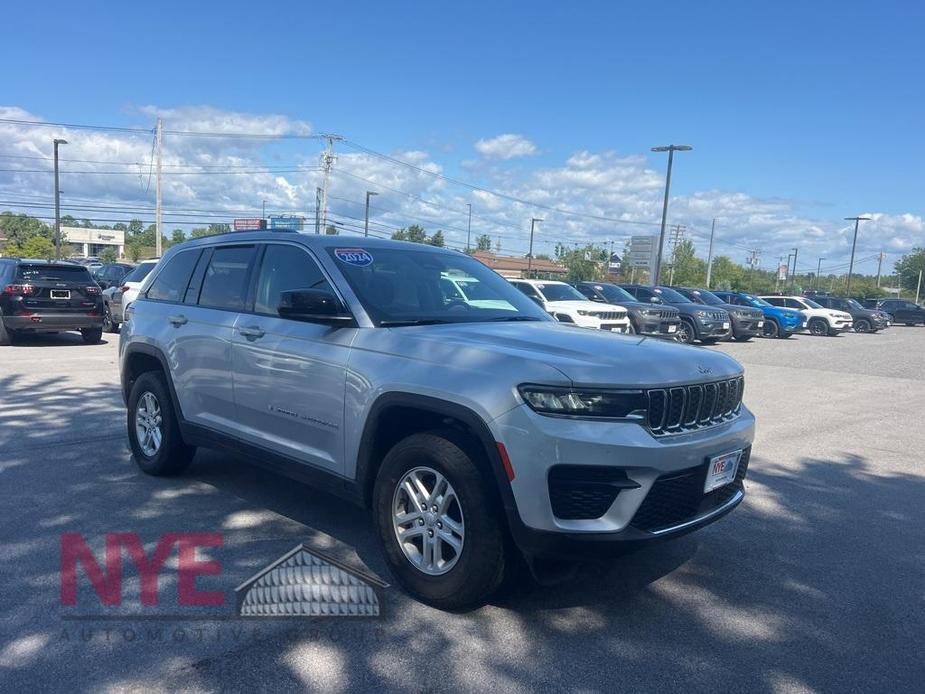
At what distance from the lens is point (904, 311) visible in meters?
47.0

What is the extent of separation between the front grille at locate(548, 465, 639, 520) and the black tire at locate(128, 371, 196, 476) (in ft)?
11.1

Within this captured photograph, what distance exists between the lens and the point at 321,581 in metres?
3.88

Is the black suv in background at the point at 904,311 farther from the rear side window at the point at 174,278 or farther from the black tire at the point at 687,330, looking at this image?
the rear side window at the point at 174,278

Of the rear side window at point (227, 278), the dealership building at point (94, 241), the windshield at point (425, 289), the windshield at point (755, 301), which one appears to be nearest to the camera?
the windshield at point (425, 289)

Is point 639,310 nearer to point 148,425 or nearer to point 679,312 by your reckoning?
point 679,312

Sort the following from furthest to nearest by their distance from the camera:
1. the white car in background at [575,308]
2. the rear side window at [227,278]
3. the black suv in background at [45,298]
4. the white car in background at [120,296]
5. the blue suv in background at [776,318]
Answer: the blue suv in background at [776,318] < the white car in background at [575,308] < the white car in background at [120,296] < the black suv in background at [45,298] < the rear side window at [227,278]

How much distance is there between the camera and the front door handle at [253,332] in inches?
182

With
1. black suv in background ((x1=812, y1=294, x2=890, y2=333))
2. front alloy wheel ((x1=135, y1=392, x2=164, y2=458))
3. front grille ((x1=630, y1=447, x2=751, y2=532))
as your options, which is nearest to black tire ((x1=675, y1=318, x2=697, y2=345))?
black suv in background ((x1=812, y1=294, x2=890, y2=333))

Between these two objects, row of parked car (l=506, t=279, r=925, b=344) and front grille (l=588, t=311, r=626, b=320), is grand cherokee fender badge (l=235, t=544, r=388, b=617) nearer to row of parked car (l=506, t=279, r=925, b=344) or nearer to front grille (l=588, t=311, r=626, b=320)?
row of parked car (l=506, t=279, r=925, b=344)

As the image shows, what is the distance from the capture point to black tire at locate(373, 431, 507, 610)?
3.35 m

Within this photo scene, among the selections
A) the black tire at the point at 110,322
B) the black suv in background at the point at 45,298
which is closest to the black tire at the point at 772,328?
the black tire at the point at 110,322

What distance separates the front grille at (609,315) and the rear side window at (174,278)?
Result: 493 inches

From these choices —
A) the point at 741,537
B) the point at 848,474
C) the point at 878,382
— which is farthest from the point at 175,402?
the point at 878,382

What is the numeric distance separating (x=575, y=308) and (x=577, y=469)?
14.3 metres
